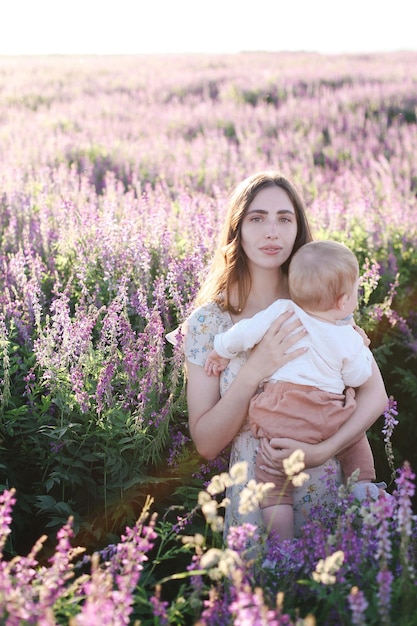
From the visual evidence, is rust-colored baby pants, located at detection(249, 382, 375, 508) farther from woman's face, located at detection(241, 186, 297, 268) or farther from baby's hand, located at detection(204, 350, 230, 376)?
woman's face, located at detection(241, 186, 297, 268)

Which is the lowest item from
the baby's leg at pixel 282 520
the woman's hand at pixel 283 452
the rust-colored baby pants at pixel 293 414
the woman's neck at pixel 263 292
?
the baby's leg at pixel 282 520

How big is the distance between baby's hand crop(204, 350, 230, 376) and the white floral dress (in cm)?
5

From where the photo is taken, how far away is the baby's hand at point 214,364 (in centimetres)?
339

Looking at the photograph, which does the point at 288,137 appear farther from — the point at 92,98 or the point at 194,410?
the point at 194,410

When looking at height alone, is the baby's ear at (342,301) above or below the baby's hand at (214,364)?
above

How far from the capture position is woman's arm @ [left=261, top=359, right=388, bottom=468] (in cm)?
304

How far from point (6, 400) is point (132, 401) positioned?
548 mm

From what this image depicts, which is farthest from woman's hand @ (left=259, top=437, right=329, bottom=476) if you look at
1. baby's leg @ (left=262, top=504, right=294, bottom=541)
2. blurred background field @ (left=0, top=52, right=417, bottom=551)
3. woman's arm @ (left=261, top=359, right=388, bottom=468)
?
blurred background field @ (left=0, top=52, right=417, bottom=551)

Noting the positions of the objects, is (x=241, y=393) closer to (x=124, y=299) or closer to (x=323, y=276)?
(x=323, y=276)

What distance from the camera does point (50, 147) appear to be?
10156 millimetres

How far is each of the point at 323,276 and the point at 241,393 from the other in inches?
23.2

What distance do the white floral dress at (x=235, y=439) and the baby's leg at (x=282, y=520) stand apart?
2.7 inches

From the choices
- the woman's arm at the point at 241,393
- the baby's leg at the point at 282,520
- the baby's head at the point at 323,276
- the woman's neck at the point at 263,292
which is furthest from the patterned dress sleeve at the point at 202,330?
the baby's leg at the point at 282,520

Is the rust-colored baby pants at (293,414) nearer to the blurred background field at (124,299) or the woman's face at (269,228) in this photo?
the blurred background field at (124,299)
